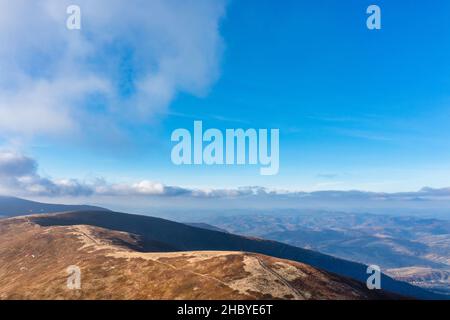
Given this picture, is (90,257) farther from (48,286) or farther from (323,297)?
(323,297)

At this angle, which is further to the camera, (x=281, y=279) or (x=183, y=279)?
(x=183, y=279)

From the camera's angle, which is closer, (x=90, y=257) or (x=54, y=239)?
(x=90, y=257)

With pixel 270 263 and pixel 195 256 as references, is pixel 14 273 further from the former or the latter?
pixel 270 263

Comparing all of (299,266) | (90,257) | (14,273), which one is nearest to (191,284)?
(299,266)

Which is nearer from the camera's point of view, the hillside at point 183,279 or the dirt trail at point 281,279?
the dirt trail at point 281,279

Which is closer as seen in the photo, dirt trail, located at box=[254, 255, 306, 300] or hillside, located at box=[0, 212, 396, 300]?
dirt trail, located at box=[254, 255, 306, 300]

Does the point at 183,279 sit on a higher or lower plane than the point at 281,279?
lower
